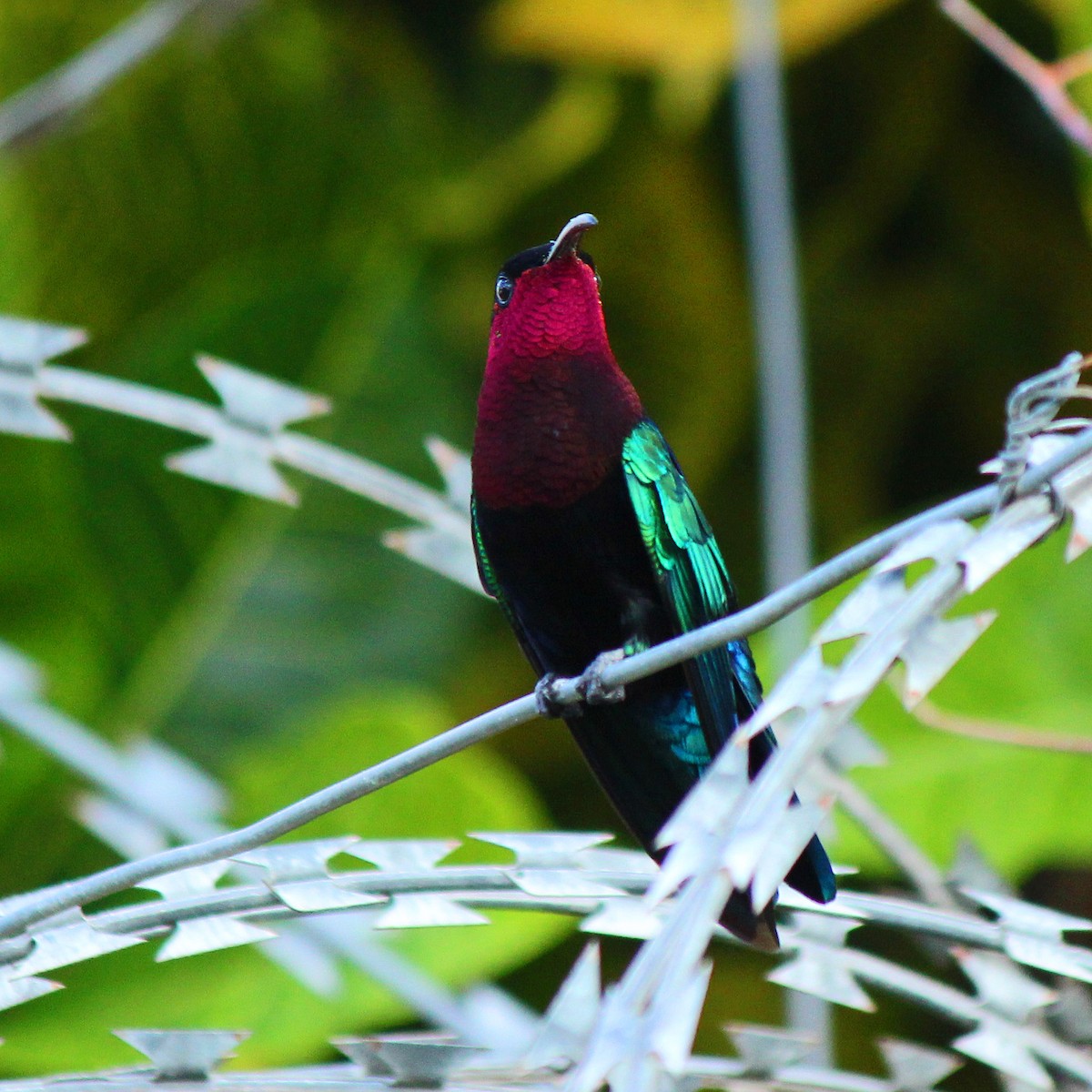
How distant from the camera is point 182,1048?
0.69 meters

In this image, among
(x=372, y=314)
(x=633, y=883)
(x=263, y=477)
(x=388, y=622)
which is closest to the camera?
(x=633, y=883)

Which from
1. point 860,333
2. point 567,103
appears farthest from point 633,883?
point 567,103

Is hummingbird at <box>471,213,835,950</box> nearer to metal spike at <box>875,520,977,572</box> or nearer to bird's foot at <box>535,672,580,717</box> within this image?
bird's foot at <box>535,672,580,717</box>

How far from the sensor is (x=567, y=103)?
267cm

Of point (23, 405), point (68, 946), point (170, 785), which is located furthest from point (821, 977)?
point (170, 785)

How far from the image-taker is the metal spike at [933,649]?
54 cm

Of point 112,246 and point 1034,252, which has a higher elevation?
point 112,246

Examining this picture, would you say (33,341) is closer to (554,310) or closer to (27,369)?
(27,369)

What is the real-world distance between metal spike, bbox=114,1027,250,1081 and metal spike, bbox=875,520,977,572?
0.38 m

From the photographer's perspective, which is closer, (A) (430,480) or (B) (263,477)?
(B) (263,477)

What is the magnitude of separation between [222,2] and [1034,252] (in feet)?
4.85

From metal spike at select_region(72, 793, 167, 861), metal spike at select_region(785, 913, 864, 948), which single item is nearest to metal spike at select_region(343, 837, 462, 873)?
metal spike at select_region(785, 913, 864, 948)

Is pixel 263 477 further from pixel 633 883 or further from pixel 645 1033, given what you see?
pixel 645 1033

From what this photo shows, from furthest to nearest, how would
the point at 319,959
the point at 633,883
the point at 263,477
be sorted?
the point at 319,959
the point at 263,477
the point at 633,883
